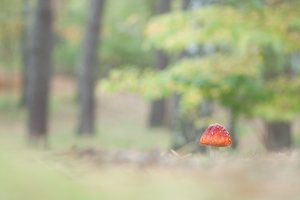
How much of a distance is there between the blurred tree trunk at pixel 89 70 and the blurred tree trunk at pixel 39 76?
9.02ft

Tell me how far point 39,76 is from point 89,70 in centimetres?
341

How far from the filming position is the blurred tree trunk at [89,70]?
70.0ft

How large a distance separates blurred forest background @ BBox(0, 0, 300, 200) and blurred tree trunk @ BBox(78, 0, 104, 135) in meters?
0.03

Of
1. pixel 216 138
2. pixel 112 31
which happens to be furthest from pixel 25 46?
pixel 216 138

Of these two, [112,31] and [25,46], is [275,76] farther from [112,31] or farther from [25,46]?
[112,31]

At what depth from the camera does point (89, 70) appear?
21672 mm

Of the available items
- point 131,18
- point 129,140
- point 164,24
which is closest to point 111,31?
point 131,18

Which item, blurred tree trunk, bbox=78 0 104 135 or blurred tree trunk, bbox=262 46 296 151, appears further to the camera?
blurred tree trunk, bbox=78 0 104 135

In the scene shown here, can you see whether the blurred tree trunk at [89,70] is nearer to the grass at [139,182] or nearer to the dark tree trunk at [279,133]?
the dark tree trunk at [279,133]

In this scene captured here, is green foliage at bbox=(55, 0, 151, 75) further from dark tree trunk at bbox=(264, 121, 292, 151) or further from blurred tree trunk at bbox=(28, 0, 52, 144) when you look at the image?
dark tree trunk at bbox=(264, 121, 292, 151)

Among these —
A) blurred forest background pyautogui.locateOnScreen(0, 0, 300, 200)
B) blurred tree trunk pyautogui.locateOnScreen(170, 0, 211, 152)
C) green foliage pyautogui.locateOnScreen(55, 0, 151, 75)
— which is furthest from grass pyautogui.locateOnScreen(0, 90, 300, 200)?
green foliage pyautogui.locateOnScreen(55, 0, 151, 75)

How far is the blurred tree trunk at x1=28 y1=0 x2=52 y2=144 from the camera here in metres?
18.3

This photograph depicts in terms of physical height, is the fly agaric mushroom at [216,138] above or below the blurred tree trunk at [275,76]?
below

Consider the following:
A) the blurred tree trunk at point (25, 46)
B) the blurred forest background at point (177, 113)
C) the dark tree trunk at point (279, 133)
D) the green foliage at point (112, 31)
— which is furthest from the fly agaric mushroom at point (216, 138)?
the green foliage at point (112, 31)
